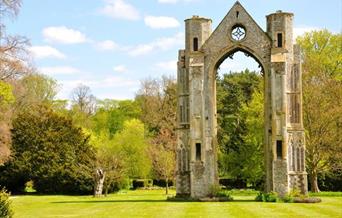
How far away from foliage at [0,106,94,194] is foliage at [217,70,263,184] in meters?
11.8

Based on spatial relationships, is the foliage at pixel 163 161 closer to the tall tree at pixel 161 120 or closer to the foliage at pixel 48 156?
the tall tree at pixel 161 120

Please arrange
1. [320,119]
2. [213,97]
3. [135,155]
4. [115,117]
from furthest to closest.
A: [115,117], [135,155], [320,119], [213,97]

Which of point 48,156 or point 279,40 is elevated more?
point 279,40

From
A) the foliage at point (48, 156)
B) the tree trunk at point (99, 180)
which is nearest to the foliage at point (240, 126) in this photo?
the tree trunk at point (99, 180)

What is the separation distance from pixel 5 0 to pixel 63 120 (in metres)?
27.0

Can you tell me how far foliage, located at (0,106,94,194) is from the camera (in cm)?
4438

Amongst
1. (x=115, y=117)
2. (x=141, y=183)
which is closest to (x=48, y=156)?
(x=141, y=183)

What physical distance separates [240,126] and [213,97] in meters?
19.4

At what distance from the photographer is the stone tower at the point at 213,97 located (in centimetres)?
3181

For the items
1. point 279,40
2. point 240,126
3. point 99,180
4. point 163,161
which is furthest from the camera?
point 240,126

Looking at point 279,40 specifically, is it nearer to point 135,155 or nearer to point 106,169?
point 106,169

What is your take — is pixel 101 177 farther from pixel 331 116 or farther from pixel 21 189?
pixel 331 116

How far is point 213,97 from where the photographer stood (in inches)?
1332

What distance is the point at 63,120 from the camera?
47125mm
